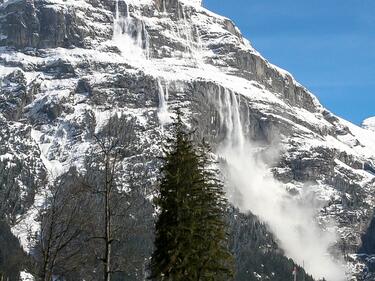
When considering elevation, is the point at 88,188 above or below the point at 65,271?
above

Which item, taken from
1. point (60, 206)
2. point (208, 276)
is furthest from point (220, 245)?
point (60, 206)

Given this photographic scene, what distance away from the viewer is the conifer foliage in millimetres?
51438

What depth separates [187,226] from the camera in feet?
170

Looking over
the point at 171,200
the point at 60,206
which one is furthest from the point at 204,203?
the point at 60,206

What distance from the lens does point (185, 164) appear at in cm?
5309

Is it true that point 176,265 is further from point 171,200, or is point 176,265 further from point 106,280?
point 106,280

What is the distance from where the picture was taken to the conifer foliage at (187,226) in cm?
5144

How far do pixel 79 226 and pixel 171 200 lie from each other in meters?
13.0

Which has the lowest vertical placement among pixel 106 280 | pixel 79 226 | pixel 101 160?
pixel 106 280

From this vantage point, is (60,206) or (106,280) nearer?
(106,280)

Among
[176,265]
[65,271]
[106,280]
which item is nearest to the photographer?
[106,280]

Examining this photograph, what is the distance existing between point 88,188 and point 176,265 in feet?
47.1

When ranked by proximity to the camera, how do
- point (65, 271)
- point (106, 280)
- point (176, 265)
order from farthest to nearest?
point (176, 265) < point (65, 271) < point (106, 280)

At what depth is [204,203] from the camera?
53531mm
